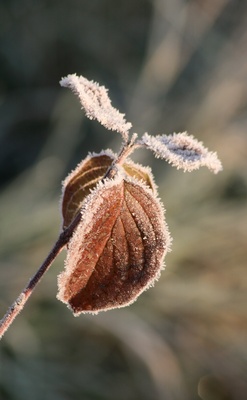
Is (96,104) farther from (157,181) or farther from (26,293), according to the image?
(157,181)

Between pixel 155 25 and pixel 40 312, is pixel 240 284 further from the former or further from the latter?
pixel 155 25

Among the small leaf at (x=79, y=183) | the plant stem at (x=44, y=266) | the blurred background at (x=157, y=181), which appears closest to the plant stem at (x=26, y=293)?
the plant stem at (x=44, y=266)

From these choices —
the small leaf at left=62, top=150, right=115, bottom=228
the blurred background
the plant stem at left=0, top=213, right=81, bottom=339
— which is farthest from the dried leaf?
the blurred background

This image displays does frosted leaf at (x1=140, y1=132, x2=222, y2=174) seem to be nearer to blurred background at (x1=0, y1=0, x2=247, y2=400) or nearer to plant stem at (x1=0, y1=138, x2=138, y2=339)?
plant stem at (x1=0, y1=138, x2=138, y2=339)

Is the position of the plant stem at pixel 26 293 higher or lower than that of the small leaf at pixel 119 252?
lower

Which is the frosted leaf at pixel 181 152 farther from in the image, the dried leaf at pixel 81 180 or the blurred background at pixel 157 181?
the blurred background at pixel 157 181

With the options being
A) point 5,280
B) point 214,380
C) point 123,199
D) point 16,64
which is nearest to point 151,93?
point 16,64

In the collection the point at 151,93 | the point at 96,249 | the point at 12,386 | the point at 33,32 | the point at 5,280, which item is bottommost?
the point at 96,249

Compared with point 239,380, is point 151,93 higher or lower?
higher
